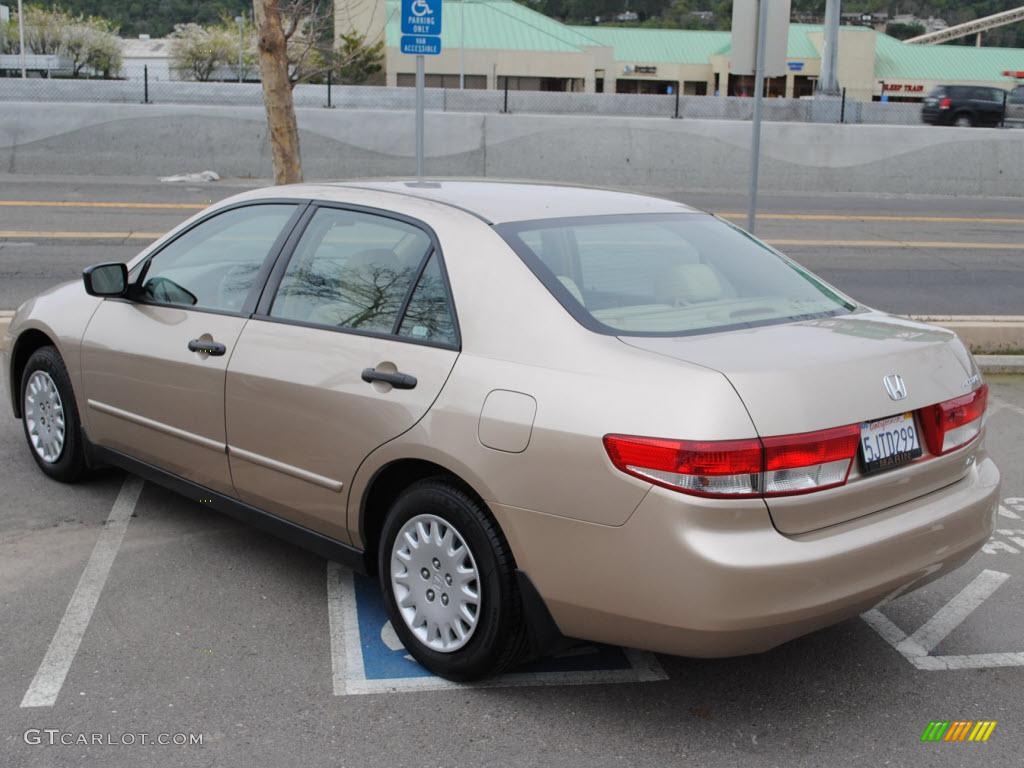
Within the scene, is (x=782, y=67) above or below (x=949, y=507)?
above

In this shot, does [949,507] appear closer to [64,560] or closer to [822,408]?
[822,408]

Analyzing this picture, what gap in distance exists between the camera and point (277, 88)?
14289mm

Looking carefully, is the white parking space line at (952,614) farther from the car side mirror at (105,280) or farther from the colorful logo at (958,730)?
the car side mirror at (105,280)

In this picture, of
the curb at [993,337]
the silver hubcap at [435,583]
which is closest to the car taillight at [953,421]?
the silver hubcap at [435,583]

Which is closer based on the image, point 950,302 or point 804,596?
point 804,596

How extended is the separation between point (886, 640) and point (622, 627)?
4.55 ft

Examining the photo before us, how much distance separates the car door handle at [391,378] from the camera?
3799 mm

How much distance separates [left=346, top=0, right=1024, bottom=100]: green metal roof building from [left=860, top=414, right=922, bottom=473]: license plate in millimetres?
56773

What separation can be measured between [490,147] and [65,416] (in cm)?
1665

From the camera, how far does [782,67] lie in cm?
954

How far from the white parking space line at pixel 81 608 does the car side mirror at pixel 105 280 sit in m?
1.05

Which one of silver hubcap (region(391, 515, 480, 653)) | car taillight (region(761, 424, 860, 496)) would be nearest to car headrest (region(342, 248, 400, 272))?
silver hubcap (region(391, 515, 480, 653))

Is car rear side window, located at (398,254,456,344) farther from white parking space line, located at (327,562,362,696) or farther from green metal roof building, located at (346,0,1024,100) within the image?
green metal roof building, located at (346,0,1024,100)

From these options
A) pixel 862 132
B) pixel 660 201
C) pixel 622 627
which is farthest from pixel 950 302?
pixel 862 132
